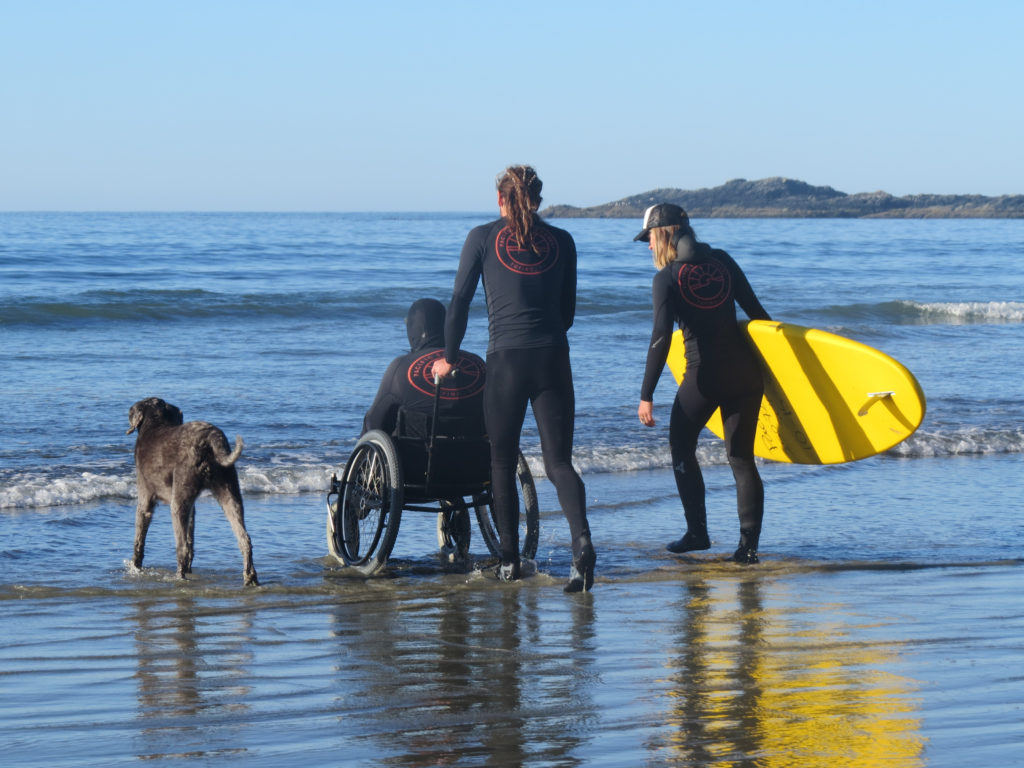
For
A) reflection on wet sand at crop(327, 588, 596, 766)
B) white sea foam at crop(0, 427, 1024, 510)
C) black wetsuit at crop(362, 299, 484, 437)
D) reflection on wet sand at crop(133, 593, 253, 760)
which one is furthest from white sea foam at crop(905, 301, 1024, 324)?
reflection on wet sand at crop(133, 593, 253, 760)

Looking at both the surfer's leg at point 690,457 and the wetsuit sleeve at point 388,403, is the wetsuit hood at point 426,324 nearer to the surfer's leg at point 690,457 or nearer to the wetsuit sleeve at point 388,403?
the wetsuit sleeve at point 388,403

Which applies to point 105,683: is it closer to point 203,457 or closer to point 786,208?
point 203,457

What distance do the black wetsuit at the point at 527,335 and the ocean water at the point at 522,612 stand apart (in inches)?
25.6

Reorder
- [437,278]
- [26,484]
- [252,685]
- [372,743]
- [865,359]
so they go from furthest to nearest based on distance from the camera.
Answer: [437,278] → [26,484] → [865,359] → [252,685] → [372,743]

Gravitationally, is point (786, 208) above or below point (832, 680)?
above

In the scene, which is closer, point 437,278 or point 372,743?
point 372,743

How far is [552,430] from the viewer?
5.02 meters

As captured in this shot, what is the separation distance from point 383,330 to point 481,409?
13.9 meters

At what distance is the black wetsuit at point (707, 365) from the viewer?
5.44 meters

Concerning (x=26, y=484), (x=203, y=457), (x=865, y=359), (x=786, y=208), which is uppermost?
(x=786, y=208)

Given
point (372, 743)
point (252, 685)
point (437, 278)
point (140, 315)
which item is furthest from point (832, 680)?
point (437, 278)

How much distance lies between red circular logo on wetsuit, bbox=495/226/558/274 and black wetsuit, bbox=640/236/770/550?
2.18ft

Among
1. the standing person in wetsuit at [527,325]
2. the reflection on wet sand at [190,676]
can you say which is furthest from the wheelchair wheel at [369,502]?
the reflection on wet sand at [190,676]

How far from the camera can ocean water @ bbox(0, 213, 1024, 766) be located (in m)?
3.18
